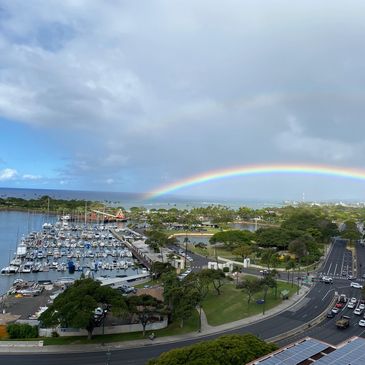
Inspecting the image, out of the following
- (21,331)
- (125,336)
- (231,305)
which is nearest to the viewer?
(21,331)

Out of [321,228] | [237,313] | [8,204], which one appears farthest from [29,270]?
[8,204]

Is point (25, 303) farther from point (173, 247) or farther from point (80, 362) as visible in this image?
point (173, 247)

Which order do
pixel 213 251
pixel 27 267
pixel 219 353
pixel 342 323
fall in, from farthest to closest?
pixel 213 251
pixel 27 267
pixel 342 323
pixel 219 353

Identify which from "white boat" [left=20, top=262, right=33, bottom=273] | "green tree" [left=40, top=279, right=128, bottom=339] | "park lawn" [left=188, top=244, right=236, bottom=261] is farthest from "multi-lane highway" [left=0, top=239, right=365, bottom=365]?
"white boat" [left=20, top=262, right=33, bottom=273]

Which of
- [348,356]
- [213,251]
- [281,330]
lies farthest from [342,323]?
[213,251]

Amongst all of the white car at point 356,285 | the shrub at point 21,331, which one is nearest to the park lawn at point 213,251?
the white car at point 356,285

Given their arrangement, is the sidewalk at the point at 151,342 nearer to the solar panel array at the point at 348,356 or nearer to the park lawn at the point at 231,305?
the park lawn at the point at 231,305

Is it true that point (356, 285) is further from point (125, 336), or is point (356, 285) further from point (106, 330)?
point (106, 330)

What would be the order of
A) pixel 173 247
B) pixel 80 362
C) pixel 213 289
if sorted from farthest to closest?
pixel 173 247, pixel 213 289, pixel 80 362
